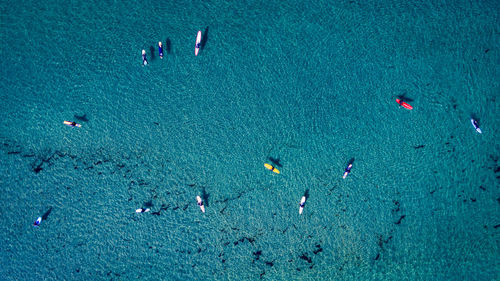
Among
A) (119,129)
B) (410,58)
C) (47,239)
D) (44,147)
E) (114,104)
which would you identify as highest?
(410,58)

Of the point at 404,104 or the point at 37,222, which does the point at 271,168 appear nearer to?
the point at 404,104

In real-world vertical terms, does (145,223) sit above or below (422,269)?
below

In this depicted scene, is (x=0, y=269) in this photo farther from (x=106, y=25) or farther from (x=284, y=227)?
(x=284, y=227)

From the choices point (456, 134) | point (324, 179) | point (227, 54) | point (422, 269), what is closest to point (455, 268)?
point (422, 269)

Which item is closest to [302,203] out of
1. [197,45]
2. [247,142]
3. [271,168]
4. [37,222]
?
[271,168]

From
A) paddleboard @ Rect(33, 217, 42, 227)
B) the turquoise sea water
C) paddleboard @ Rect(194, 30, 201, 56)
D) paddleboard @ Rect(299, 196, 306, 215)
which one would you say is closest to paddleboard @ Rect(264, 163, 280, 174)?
the turquoise sea water

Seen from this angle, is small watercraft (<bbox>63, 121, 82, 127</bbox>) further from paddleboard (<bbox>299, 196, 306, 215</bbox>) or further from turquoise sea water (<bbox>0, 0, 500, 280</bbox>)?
paddleboard (<bbox>299, 196, 306, 215</bbox>)

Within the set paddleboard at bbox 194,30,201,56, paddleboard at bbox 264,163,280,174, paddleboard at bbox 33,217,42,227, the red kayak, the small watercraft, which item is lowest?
paddleboard at bbox 33,217,42,227
